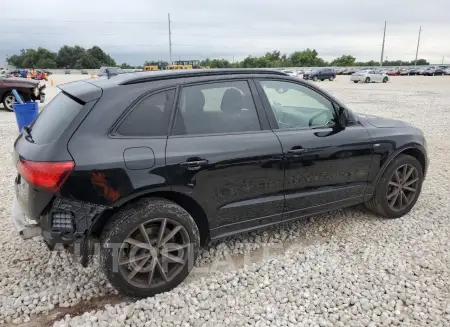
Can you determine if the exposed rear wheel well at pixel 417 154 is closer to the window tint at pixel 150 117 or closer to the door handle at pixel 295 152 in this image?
the door handle at pixel 295 152

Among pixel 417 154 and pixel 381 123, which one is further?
pixel 417 154

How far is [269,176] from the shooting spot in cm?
319

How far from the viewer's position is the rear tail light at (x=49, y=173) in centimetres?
A: 246

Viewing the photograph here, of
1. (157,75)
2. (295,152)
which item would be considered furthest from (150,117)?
(295,152)

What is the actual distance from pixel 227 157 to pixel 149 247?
0.93 metres

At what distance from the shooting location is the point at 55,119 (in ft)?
9.14

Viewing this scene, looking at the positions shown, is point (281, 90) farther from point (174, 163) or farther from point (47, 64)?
point (47, 64)

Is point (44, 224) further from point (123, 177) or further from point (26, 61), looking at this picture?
point (26, 61)

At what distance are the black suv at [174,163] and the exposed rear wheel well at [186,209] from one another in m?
0.01

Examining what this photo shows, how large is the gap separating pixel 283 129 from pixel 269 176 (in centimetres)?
46

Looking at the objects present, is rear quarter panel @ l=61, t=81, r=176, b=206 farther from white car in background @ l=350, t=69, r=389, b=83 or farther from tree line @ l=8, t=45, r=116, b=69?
tree line @ l=8, t=45, r=116, b=69

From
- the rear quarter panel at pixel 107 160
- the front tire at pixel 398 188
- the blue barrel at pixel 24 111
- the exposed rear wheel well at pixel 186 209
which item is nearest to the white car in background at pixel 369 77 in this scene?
the blue barrel at pixel 24 111

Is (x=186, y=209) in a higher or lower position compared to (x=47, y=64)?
lower

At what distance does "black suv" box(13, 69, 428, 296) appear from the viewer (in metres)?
2.57
